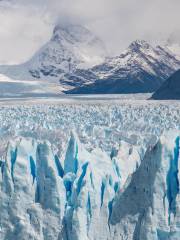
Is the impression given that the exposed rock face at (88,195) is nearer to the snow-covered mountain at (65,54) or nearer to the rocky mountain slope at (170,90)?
the rocky mountain slope at (170,90)

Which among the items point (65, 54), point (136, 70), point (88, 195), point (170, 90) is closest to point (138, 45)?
point (136, 70)

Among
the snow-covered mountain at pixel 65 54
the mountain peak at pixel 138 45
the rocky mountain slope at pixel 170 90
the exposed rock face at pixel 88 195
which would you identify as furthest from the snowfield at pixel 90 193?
the snow-covered mountain at pixel 65 54

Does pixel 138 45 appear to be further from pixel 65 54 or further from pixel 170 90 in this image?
pixel 170 90

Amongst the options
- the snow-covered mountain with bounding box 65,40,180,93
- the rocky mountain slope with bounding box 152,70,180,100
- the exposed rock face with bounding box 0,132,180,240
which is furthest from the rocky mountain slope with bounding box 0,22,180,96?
the exposed rock face with bounding box 0,132,180,240

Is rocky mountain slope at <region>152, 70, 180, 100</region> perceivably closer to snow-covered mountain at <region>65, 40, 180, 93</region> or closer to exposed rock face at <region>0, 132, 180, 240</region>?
exposed rock face at <region>0, 132, 180, 240</region>

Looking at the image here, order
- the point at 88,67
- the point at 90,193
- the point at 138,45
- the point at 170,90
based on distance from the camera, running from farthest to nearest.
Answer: the point at 88,67 < the point at 138,45 < the point at 170,90 < the point at 90,193
